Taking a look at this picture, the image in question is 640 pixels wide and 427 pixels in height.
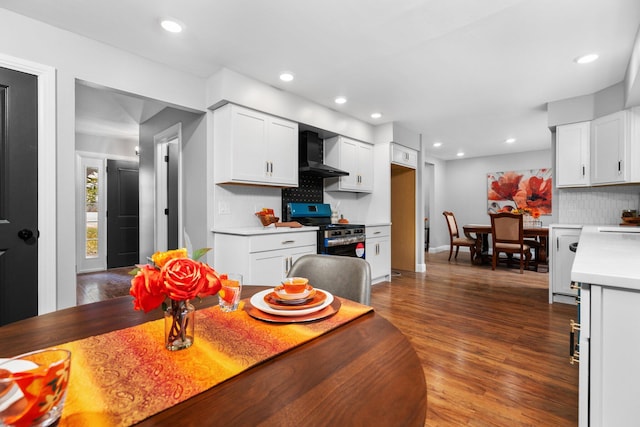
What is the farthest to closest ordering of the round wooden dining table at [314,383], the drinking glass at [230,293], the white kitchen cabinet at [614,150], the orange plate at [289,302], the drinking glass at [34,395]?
the white kitchen cabinet at [614,150] < the orange plate at [289,302] < the drinking glass at [230,293] < the round wooden dining table at [314,383] < the drinking glass at [34,395]

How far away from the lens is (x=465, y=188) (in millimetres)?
7828

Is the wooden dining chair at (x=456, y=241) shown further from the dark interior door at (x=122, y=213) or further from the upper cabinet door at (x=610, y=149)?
the dark interior door at (x=122, y=213)

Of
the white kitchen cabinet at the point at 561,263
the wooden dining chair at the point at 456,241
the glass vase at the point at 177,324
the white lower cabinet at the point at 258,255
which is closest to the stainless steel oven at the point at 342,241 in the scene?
the white lower cabinet at the point at 258,255

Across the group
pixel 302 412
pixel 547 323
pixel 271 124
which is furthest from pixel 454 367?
pixel 271 124

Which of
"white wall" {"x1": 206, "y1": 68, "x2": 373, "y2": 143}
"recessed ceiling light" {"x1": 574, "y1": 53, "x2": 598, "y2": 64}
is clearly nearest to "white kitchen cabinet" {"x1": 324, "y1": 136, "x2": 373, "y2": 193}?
"white wall" {"x1": 206, "y1": 68, "x2": 373, "y2": 143}

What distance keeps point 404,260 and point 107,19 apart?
500 cm

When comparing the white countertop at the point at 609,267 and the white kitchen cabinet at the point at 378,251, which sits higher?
the white countertop at the point at 609,267

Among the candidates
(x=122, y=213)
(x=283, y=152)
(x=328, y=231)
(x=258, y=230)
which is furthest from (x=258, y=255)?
(x=122, y=213)

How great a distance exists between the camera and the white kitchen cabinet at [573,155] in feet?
11.5

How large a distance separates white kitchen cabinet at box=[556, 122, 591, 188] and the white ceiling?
0.41 metres

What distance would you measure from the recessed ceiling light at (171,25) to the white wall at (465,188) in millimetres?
6798

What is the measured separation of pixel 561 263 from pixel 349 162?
9.31 feet

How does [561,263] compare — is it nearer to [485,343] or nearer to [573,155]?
[573,155]

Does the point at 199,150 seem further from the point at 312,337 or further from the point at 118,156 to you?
the point at 118,156
